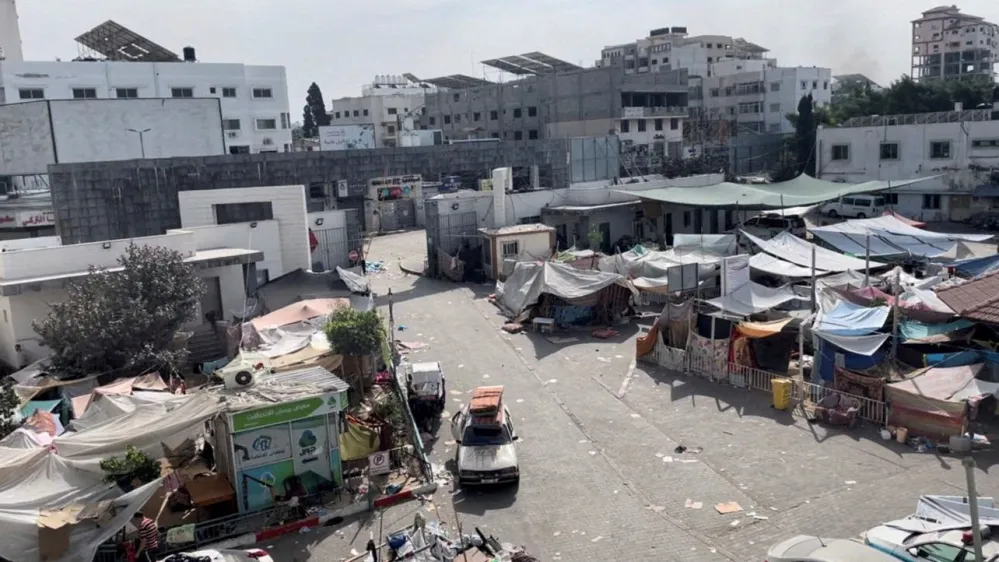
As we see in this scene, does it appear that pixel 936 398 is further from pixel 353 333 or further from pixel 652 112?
pixel 652 112

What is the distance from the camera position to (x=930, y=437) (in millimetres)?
14469

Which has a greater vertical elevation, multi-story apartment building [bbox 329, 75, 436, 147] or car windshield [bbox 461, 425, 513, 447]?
multi-story apartment building [bbox 329, 75, 436, 147]

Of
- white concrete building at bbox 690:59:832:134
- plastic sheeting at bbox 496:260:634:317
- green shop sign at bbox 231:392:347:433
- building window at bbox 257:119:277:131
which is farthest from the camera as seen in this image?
white concrete building at bbox 690:59:832:134

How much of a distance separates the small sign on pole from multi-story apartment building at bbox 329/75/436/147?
62.3 meters

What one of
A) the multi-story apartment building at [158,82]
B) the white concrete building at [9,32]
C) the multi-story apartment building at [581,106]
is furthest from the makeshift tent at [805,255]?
the white concrete building at [9,32]

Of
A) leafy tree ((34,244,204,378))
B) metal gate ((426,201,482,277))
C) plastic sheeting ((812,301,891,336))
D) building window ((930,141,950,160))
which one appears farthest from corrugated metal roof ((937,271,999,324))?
building window ((930,141,950,160))

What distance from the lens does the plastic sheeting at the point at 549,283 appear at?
23.6 meters

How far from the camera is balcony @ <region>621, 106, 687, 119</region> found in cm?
5532

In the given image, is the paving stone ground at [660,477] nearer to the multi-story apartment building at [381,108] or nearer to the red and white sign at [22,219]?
the red and white sign at [22,219]

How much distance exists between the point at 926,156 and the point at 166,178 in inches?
1450

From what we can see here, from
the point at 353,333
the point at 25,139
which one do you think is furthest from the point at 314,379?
the point at 25,139

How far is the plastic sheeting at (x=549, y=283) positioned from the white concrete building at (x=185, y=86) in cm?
2464

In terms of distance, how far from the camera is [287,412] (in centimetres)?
1277

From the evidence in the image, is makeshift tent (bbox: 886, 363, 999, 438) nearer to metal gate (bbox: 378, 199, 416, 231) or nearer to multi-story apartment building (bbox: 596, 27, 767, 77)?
metal gate (bbox: 378, 199, 416, 231)
